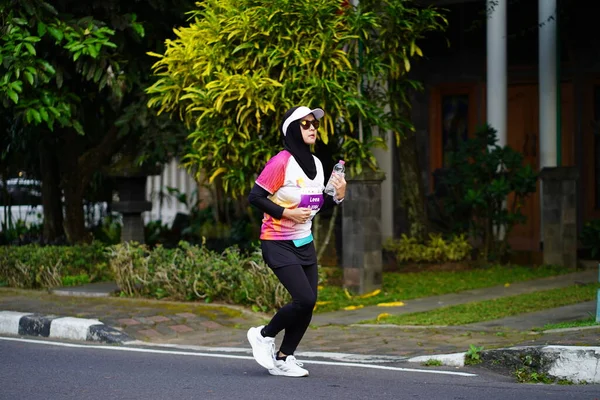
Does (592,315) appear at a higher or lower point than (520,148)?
lower

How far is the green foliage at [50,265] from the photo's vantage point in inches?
525

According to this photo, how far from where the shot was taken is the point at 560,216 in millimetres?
14094

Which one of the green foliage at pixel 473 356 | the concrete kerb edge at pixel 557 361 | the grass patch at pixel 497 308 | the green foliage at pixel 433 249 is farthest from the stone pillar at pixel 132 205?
the concrete kerb edge at pixel 557 361

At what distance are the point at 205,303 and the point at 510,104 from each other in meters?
7.48

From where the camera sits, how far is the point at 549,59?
567 inches

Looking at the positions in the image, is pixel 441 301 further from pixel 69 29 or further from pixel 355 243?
pixel 69 29

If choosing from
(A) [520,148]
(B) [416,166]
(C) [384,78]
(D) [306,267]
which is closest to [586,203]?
(A) [520,148]

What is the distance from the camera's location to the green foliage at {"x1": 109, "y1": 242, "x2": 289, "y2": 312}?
1112 cm

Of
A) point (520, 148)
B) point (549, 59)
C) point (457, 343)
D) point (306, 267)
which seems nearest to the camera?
point (306, 267)

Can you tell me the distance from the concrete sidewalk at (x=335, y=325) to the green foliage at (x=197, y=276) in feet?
0.81

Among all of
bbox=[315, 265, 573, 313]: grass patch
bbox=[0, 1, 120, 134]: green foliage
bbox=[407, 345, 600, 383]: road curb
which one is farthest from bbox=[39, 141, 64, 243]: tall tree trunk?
bbox=[407, 345, 600, 383]: road curb

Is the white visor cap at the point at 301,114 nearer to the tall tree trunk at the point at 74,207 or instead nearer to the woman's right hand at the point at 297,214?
the woman's right hand at the point at 297,214

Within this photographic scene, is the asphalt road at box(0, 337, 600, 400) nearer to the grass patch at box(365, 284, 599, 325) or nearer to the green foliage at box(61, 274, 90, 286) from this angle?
the grass patch at box(365, 284, 599, 325)

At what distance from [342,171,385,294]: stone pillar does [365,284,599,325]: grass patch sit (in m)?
1.37
